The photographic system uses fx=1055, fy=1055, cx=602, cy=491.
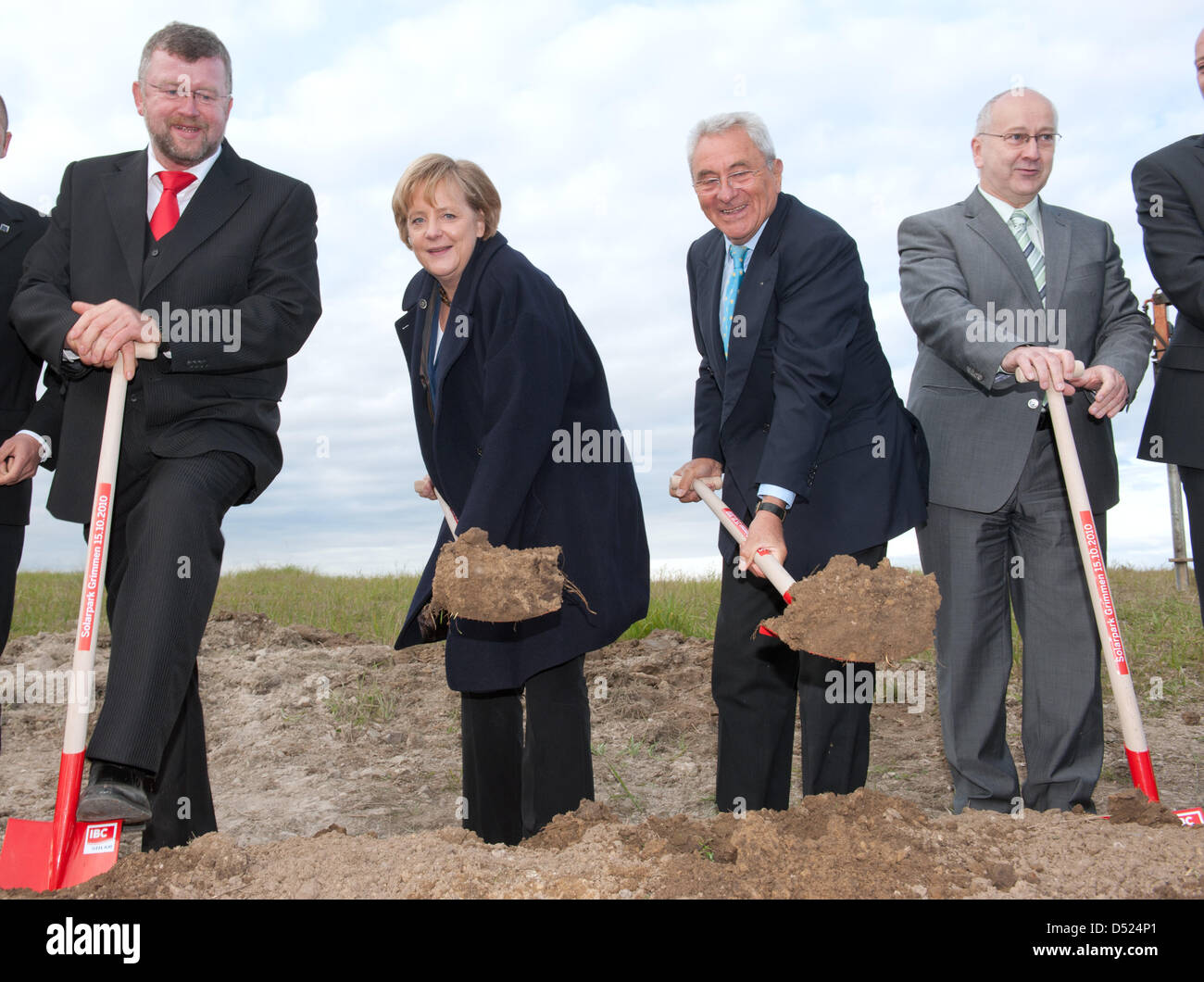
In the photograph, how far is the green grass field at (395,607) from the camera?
7180 millimetres

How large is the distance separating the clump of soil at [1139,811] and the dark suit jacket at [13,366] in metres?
3.62

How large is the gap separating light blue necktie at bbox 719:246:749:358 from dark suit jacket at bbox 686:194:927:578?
8 cm

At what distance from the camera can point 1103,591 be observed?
317 centimetres

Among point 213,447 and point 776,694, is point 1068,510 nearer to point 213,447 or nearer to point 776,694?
point 776,694

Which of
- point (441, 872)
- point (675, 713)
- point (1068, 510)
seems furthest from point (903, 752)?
point (441, 872)

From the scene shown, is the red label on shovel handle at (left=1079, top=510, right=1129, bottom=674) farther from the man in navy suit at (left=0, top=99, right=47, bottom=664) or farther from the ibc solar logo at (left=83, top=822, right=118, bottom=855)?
the man in navy suit at (left=0, top=99, right=47, bottom=664)

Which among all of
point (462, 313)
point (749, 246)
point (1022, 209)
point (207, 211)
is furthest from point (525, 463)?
point (1022, 209)

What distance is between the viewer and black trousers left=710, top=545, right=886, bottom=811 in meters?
3.26

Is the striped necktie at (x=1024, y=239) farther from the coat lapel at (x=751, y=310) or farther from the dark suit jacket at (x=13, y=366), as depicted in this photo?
the dark suit jacket at (x=13, y=366)

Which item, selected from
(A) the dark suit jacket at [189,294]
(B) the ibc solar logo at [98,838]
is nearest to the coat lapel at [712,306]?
(A) the dark suit jacket at [189,294]

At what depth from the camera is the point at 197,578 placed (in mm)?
2916

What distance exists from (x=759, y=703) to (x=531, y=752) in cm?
74

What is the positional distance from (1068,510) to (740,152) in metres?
1.62

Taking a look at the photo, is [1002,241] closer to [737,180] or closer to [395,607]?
[737,180]
